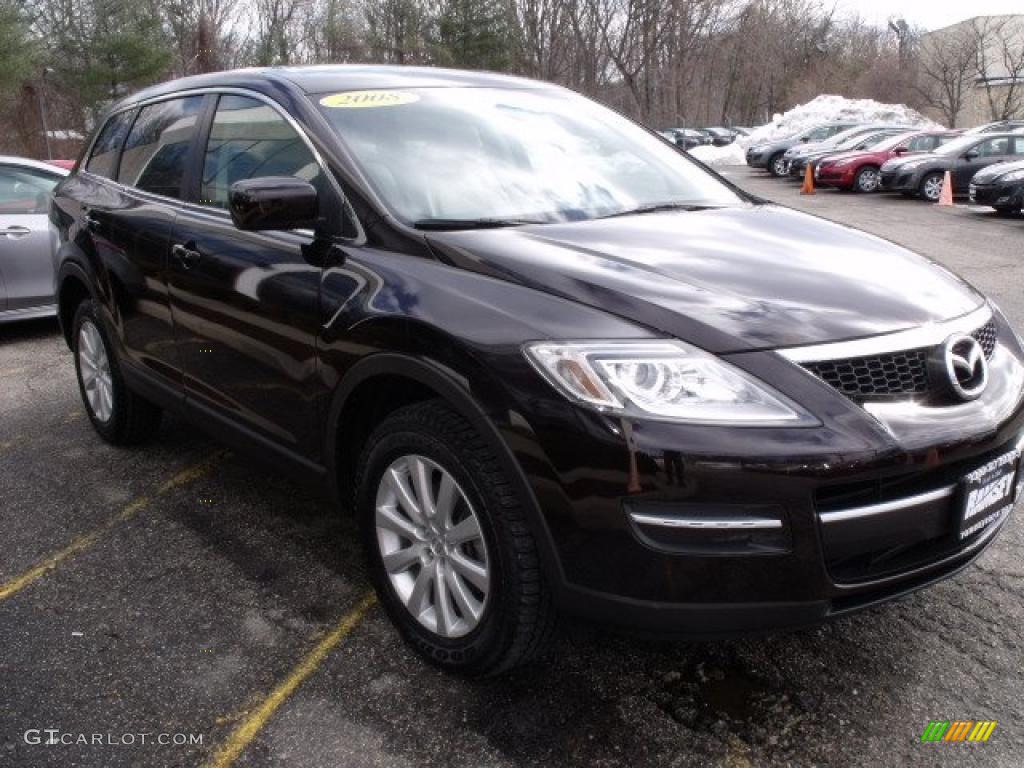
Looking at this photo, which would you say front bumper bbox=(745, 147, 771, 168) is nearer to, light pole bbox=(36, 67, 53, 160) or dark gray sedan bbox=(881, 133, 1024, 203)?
dark gray sedan bbox=(881, 133, 1024, 203)

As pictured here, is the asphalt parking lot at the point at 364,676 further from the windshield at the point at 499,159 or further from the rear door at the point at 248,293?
the windshield at the point at 499,159

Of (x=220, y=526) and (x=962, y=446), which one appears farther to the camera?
(x=220, y=526)

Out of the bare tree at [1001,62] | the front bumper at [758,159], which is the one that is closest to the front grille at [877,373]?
the front bumper at [758,159]

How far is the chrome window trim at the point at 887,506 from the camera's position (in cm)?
198

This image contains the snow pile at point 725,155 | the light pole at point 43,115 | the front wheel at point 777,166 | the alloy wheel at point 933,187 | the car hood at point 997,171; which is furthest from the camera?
the snow pile at point 725,155

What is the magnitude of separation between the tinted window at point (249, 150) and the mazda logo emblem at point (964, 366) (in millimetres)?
1822

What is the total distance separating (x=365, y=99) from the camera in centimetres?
307

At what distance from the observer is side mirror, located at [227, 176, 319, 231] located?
2594mm

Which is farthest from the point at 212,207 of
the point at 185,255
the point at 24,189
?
the point at 24,189

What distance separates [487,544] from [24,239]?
19.6ft

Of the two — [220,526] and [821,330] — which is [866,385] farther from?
[220,526]

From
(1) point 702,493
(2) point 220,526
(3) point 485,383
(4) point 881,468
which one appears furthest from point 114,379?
(4) point 881,468

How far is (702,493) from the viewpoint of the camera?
195 cm

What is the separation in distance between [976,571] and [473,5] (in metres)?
49.1
